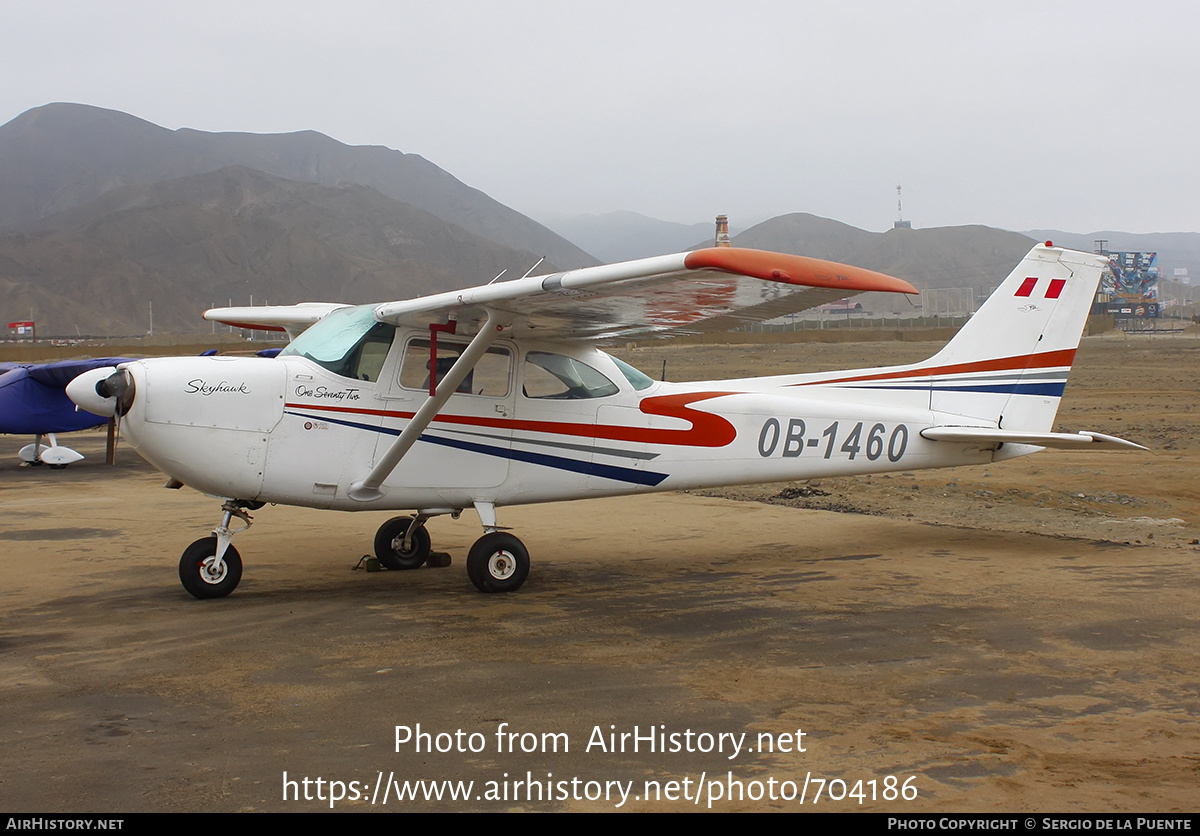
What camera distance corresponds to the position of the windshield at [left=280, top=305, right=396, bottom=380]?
8.13m

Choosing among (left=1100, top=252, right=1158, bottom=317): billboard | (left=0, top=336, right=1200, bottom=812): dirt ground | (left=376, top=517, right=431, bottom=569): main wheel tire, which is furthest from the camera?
(left=1100, top=252, right=1158, bottom=317): billboard

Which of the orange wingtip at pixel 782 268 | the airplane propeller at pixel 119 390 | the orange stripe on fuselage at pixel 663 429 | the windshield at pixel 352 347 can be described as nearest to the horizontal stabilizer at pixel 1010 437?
the orange stripe on fuselage at pixel 663 429

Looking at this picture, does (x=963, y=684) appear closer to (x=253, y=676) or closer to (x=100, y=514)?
(x=253, y=676)

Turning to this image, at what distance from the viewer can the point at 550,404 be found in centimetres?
874

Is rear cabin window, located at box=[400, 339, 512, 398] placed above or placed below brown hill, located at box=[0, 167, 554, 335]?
below

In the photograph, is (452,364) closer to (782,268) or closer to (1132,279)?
(782,268)

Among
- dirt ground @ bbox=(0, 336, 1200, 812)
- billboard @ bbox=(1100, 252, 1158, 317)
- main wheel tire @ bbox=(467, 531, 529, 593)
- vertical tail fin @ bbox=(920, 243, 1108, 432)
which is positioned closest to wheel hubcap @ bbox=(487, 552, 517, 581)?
main wheel tire @ bbox=(467, 531, 529, 593)

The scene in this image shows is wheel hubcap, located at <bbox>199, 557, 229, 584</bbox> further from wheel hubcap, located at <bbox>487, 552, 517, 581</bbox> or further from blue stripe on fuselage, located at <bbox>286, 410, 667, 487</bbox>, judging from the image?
wheel hubcap, located at <bbox>487, 552, 517, 581</bbox>

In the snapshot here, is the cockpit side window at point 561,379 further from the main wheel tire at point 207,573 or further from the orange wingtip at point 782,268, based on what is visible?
the orange wingtip at point 782,268

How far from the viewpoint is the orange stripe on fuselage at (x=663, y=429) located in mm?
8648

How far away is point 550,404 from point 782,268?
3.34m

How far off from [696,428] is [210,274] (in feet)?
458

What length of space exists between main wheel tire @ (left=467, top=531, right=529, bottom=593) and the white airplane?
0.05 feet

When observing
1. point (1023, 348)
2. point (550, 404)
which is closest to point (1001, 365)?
point (1023, 348)
